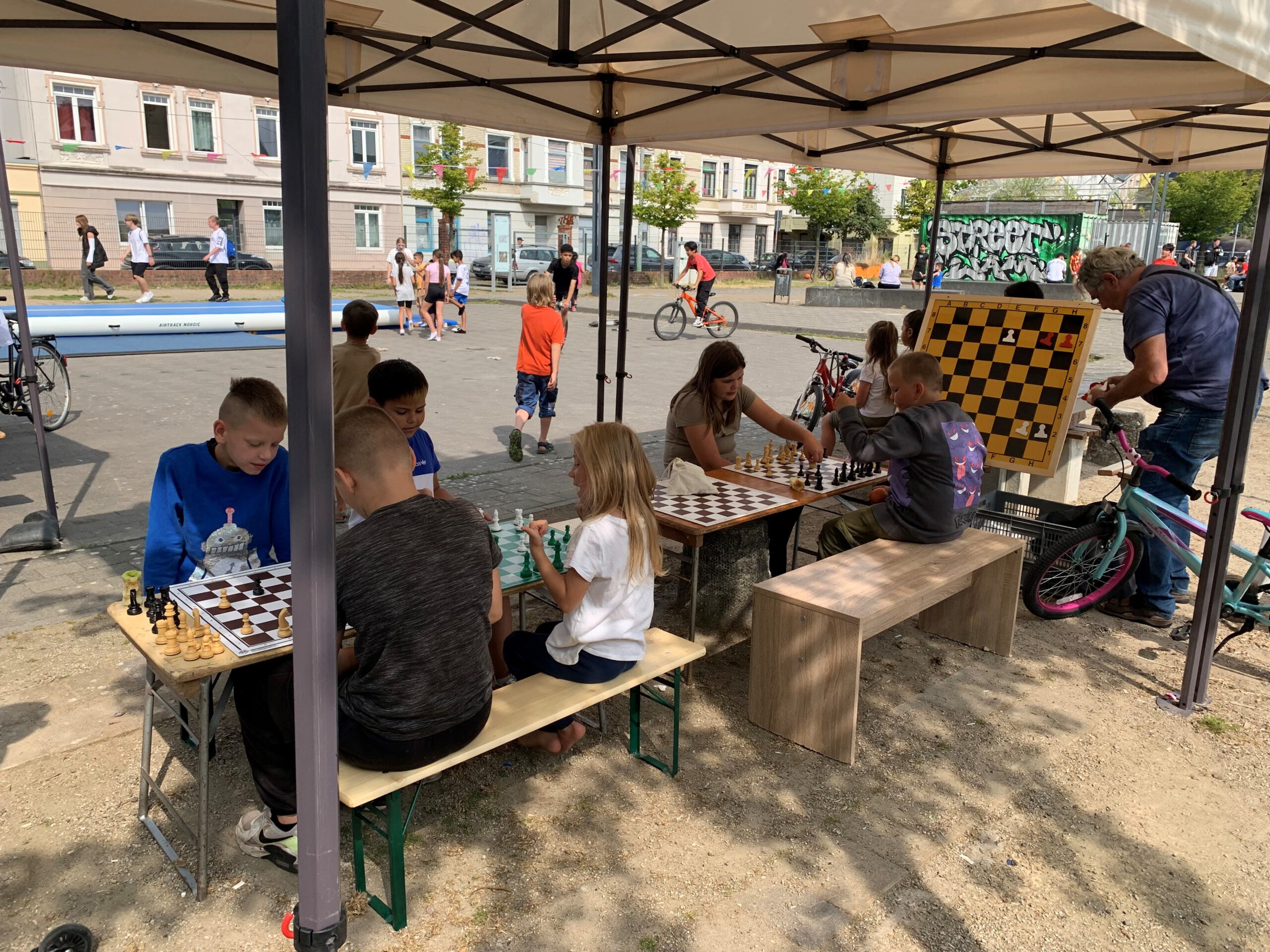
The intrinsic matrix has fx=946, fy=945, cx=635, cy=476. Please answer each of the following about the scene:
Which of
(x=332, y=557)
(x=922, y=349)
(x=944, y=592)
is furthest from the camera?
(x=922, y=349)

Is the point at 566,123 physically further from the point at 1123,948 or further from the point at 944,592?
the point at 1123,948

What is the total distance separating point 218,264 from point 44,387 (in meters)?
12.7

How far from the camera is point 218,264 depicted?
2050 centimetres

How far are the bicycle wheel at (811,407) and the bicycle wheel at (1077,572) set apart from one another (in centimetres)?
411

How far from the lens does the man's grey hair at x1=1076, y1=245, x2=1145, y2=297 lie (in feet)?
17.1

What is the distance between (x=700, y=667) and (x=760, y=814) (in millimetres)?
1231

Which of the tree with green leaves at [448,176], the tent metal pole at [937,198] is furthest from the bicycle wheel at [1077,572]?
the tree with green leaves at [448,176]

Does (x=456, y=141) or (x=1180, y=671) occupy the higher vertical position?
(x=456, y=141)

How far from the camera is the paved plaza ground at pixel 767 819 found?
279 centimetres

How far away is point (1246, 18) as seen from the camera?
267 cm

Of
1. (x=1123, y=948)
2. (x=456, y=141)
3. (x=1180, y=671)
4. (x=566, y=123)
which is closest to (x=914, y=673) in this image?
(x=1180, y=671)

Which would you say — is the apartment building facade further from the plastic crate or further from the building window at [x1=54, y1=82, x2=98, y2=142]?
the plastic crate

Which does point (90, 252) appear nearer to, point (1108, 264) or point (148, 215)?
point (148, 215)

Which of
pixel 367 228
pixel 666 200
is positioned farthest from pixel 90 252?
pixel 666 200
